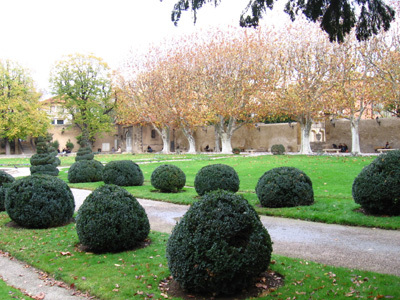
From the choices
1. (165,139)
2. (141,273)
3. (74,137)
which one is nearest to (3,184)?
(141,273)

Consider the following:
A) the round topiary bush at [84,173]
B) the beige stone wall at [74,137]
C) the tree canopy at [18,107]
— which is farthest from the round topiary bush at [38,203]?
the beige stone wall at [74,137]

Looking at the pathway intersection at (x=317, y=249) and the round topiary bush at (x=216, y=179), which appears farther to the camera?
the round topiary bush at (x=216, y=179)

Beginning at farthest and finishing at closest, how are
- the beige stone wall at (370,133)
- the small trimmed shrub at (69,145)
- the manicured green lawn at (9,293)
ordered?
the small trimmed shrub at (69,145) → the beige stone wall at (370,133) → the manicured green lawn at (9,293)

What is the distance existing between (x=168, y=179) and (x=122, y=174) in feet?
9.74

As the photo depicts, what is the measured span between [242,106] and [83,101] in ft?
74.9

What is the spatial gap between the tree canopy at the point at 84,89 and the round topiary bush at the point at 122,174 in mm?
32492

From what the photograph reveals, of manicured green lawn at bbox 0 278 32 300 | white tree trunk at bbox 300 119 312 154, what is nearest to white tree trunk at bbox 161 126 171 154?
white tree trunk at bbox 300 119 312 154

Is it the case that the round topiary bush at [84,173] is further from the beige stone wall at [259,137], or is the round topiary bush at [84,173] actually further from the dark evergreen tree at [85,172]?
the beige stone wall at [259,137]

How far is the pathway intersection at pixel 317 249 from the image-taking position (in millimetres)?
5203

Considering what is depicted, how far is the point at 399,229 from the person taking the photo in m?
7.51

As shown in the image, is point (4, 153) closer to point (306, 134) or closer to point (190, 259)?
point (306, 134)

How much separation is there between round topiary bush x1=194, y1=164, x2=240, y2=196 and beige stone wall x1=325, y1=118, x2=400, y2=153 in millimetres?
28129

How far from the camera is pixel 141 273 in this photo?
17.5 ft

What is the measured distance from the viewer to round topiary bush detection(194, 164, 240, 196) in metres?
11.5
